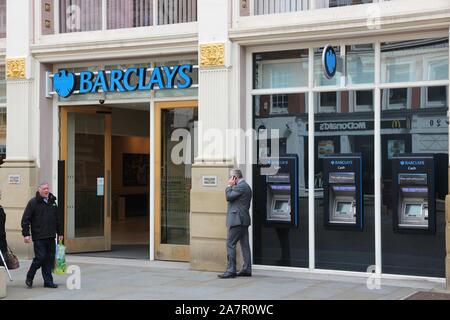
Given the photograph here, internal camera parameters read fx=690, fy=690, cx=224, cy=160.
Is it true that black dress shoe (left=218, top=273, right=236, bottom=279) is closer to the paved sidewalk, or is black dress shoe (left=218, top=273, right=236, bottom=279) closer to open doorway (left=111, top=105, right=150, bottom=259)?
the paved sidewalk

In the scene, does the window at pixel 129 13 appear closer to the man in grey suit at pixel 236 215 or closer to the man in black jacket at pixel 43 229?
the man in grey suit at pixel 236 215

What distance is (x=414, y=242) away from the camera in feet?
35.5

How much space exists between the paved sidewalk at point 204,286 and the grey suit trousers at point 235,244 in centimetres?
25

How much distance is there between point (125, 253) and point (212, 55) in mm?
4905

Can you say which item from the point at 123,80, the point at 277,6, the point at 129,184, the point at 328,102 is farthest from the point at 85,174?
the point at 129,184

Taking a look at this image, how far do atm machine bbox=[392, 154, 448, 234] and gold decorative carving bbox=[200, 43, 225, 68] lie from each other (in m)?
3.39

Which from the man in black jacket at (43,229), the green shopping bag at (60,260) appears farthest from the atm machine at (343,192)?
the man in black jacket at (43,229)

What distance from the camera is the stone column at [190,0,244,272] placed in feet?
38.8

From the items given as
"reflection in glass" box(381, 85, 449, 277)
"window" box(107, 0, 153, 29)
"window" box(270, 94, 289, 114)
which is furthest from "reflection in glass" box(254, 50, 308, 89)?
"window" box(107, 0, 153, 29)

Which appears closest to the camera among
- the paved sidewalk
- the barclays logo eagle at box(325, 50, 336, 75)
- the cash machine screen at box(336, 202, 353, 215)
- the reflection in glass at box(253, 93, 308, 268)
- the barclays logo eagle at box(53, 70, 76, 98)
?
the paved sidewalk

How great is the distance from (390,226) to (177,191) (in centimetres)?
420
